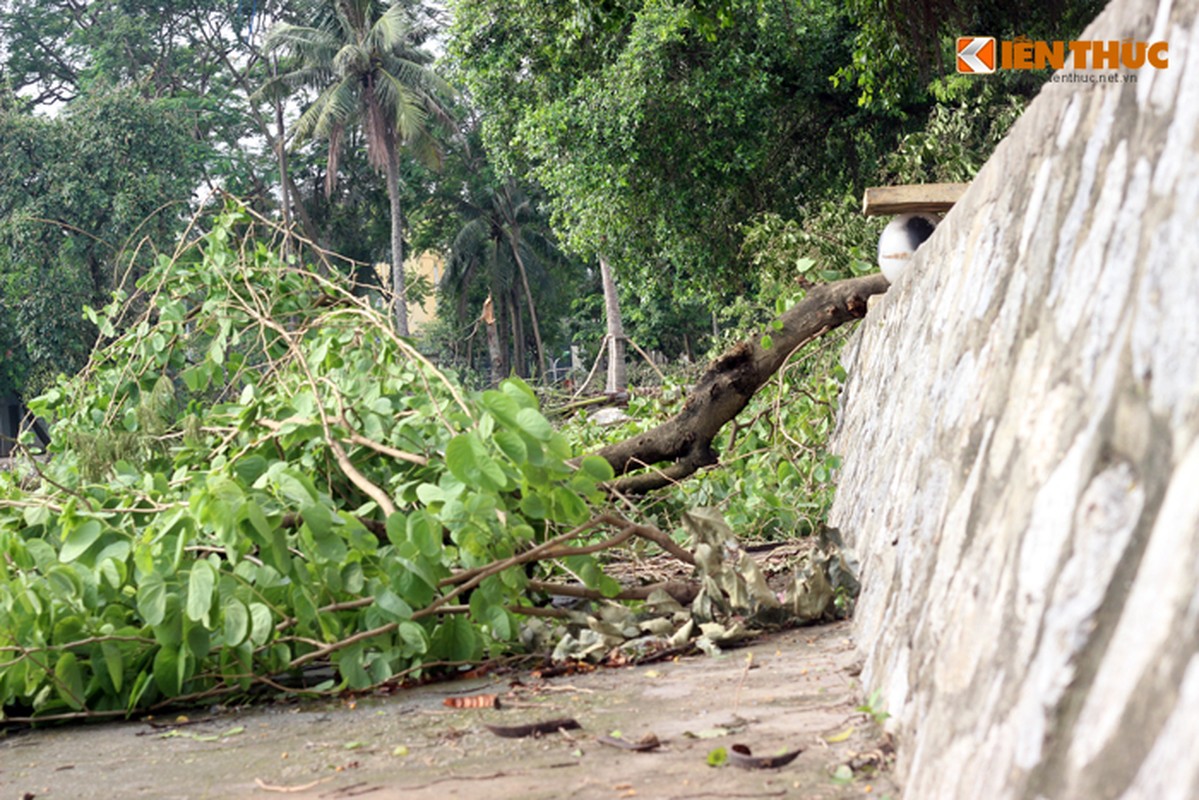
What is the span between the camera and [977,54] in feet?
34.6

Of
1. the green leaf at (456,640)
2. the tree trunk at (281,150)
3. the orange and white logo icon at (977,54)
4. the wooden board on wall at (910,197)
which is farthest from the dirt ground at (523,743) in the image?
the tree trunk at (281,150)

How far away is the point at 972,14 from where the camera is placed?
34.5ft

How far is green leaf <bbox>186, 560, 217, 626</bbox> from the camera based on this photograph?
2.91 metres

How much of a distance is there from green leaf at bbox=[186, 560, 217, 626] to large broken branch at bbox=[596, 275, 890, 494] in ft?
9.16

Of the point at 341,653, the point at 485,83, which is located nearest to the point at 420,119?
the point at 485,83

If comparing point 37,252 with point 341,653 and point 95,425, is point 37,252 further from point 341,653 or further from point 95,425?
point 341,653

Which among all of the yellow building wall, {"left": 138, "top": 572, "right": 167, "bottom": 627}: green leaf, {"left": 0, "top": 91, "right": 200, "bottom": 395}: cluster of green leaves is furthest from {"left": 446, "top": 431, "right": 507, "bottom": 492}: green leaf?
the yellow building wall

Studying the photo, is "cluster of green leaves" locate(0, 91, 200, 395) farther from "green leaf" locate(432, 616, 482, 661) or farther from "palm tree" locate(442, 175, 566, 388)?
"green leaf" locate(432, 616, 482, 661)

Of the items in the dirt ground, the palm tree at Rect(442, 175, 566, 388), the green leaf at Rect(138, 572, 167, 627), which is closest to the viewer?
the dirt ground

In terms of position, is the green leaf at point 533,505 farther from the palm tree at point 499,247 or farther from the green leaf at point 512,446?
the palm tree at point 499,247

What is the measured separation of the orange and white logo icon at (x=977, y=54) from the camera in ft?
32.1

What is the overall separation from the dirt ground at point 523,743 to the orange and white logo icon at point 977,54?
7.69 meters

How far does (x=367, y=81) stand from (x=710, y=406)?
27.6m

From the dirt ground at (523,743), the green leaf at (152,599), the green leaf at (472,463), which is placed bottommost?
the dirt ground at (523,743)
